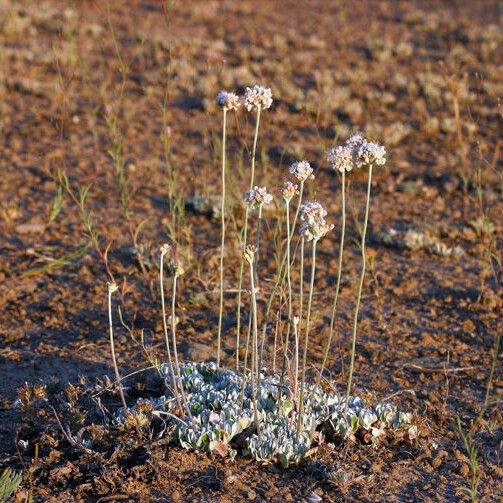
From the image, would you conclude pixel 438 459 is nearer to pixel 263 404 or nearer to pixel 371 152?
pixel 263 404

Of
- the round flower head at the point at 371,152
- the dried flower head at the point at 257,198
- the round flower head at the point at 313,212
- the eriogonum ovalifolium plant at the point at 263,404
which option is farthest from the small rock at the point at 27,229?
the round flower head at the point at 371,152

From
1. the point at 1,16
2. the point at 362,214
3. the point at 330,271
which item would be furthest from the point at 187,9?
the point at 330,271

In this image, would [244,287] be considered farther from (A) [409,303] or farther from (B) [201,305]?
(A) [409,303]

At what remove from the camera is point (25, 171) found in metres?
7.71

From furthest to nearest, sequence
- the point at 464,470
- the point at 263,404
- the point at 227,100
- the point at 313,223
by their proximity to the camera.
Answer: the point at 263,404, the point at 464,470, the point at 227,100, the point at 313,223

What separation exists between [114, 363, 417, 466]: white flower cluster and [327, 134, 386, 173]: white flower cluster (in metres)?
1.14

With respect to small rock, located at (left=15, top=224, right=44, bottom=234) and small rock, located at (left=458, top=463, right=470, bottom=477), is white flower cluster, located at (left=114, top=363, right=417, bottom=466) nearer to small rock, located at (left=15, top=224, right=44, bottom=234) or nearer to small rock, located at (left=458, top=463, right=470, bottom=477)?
small rock, located at (left=458, top=463, right=470, bottom=477)

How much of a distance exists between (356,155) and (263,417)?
1.38 metres

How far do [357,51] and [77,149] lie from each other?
20.0 ft

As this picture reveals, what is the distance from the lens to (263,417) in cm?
378

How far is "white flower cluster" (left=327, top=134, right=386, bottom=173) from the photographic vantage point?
10.7 ft

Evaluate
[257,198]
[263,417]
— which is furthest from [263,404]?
[257,198]

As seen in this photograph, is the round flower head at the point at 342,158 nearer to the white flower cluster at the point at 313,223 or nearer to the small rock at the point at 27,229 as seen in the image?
the white flower cluster at the point at 313,223

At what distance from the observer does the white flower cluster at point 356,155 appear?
325 cm
